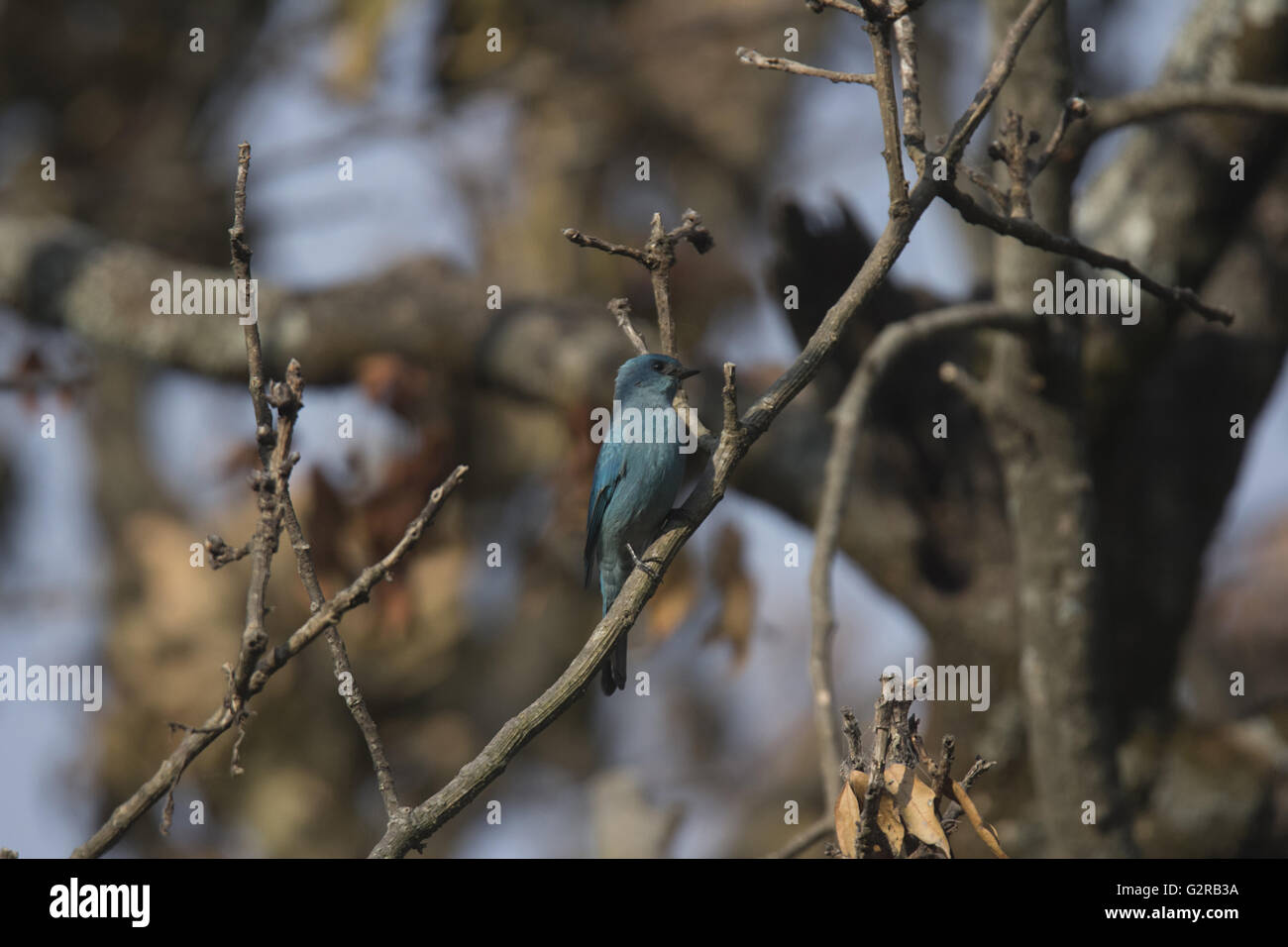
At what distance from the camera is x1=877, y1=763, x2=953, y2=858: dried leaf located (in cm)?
215

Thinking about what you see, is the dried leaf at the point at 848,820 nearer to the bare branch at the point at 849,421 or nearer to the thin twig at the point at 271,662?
the thin twig at the point at 271,662

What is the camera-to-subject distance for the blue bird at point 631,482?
3836mm

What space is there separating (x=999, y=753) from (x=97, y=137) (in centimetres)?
1041

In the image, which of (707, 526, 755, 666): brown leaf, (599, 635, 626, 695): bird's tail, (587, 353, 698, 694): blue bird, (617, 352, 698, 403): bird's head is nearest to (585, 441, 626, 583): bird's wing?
(587, 353, 698, 694): blue bird

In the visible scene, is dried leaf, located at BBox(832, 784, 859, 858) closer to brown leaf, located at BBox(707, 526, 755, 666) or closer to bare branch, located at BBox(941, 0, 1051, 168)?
bare branch, located at BBox(941, 0, 1051, 168)

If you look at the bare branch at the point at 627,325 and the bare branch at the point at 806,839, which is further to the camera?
the bare branch at the point at 806,839

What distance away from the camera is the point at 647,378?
4.20m

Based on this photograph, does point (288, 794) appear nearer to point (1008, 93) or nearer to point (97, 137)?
point (97, 137)

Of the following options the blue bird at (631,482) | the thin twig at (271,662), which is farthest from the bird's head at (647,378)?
the thin twig at (271,662)

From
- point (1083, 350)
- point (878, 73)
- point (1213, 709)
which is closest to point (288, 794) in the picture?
point (1213, 709)

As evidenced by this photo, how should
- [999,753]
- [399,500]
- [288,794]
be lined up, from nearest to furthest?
[999,753]
[399,500]
[288,794]

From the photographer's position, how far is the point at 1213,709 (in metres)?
7.99

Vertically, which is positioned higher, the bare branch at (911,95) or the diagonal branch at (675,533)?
the bare branch at (911,95)

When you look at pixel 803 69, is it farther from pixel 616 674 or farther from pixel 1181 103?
pixel 1181 103
